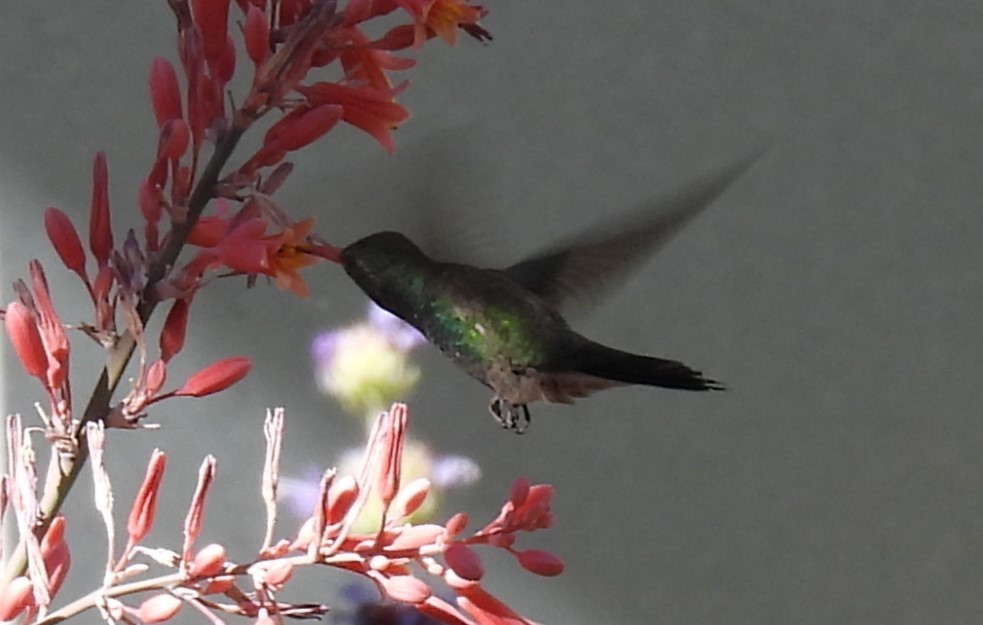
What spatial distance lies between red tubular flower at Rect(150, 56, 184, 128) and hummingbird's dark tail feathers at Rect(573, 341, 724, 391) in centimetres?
17

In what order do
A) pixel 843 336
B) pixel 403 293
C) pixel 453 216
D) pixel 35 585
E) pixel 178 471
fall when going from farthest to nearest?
pixel 843 336 → pixel 178 471 → pixel 453 216 → pixel 403 293 → pixel 35 585

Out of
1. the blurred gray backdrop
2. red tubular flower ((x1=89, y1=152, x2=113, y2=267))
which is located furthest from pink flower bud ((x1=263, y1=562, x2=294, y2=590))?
the blurred gray backdrop

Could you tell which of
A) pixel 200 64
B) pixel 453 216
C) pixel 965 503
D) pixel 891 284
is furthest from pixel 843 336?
pixel 200 64

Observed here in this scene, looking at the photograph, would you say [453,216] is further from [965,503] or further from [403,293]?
[965,503]

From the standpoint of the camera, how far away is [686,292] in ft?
2.82

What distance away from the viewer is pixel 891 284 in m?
0.90

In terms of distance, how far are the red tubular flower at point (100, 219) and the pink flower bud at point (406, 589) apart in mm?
128

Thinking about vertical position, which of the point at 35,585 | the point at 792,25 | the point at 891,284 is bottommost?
the point at 35,585

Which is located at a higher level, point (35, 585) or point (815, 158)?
point (815, 158)

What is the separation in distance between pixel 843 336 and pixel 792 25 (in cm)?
25

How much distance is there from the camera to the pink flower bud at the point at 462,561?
1.08ft

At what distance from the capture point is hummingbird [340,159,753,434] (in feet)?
1.45

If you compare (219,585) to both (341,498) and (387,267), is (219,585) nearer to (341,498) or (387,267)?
(341,498)

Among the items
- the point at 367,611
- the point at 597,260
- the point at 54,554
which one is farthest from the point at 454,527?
the point at 367,611
